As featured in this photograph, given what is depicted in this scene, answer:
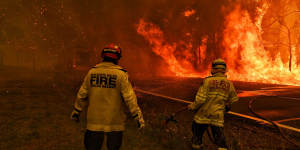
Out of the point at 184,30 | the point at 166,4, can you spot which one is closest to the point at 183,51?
the point at 184,30

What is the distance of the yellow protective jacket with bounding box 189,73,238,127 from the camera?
3.48m

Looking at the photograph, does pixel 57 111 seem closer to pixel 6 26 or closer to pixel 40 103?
pixel 40 103

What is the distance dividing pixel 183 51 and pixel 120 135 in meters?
21.7

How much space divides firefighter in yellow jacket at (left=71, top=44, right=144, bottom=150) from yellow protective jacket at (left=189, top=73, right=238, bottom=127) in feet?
4.40

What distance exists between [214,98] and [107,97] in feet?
6.24

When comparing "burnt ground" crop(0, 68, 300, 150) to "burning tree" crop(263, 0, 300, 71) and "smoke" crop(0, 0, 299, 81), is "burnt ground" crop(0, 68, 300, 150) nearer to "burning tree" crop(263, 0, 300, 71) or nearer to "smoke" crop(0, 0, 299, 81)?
"smoke" crop(0, 0, 299, 81)

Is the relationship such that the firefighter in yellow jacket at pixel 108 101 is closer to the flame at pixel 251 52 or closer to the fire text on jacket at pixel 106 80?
the fire text on jacket at pixel 106 80

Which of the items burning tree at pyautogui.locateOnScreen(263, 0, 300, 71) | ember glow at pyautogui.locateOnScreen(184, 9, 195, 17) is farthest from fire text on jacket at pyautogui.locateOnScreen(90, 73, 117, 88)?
burning tree at pyautogui.locateOnScreen(263, 0, 300, 71)

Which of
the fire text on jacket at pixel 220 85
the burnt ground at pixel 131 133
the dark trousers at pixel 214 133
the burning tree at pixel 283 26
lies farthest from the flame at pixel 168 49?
the fire text on jacket at pixel 220 85

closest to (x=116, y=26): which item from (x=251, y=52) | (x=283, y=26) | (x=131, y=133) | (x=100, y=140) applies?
(x=251, y=52)

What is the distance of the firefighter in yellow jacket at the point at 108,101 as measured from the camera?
8.90 feet

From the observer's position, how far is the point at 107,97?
8.92 ft

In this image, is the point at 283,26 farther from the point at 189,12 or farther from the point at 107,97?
the point at 107,97

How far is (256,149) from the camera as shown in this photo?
428 centimetres
